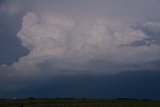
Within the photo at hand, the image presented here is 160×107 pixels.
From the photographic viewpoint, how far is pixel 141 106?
14112 cm

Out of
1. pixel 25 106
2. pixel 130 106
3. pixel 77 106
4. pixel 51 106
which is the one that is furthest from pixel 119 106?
pixel 25 106

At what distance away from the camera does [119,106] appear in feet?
450

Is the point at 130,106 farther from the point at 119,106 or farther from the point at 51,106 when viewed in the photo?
the point at 51,106

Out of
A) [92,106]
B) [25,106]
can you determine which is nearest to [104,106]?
[92,106]

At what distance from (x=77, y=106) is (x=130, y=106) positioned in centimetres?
1887

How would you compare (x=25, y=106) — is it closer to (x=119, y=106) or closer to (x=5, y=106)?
(x=5, y=106)

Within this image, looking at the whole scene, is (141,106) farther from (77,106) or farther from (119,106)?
(77,106)

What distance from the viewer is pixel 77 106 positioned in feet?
436

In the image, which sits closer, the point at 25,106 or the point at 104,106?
the point at 25,106

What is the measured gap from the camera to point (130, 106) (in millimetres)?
138125

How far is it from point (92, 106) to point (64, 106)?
10399 mm

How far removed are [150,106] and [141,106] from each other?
335 cm

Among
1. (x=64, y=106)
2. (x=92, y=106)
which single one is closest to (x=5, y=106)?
(x=64, y=106)

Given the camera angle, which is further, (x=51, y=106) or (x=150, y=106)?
(x=150, y=106)
